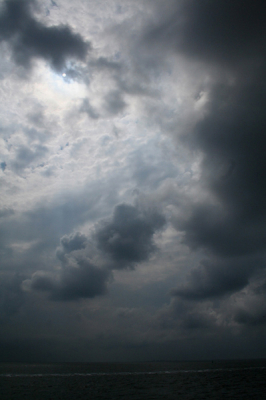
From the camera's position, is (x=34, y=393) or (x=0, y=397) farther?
(x=34, y=393)

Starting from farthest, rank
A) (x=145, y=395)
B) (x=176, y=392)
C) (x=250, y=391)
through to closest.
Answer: (x=250, y=391) → (x=176, y=392) → (x=145, y=395)

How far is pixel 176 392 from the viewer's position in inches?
3393

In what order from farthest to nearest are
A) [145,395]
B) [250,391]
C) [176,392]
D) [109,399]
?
1. [250,391]
2. [176,392]
3. [145,395]
4. [109,399]

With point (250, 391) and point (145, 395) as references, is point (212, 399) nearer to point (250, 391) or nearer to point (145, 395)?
point (145, 395)

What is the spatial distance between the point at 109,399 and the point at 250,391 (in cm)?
5159

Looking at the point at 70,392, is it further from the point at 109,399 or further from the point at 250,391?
the point at 250,391

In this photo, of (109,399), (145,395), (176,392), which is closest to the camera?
(109,399)

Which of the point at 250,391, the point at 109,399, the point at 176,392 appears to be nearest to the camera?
the point at 109,399

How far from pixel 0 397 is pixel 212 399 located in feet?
207

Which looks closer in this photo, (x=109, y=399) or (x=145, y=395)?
(x=109, y=399)

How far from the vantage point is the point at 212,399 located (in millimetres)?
75688

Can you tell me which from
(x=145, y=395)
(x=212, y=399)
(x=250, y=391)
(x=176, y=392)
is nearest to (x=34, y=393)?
(x=145, y=395)

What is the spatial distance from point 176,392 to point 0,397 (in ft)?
179

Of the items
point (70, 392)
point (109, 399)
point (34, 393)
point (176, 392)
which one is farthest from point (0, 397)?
point (176, 392)
